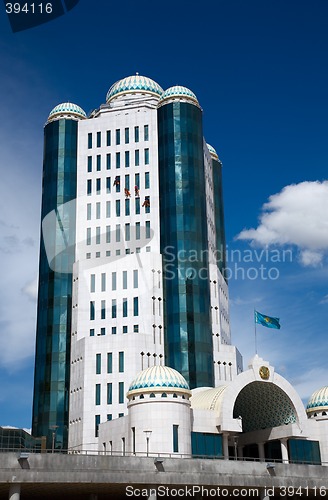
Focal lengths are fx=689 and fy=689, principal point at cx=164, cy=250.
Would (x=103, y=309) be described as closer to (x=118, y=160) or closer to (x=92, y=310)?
(x=92, y=310)

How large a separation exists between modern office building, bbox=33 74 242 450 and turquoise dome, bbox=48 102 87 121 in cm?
26

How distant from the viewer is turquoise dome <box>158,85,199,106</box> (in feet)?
435

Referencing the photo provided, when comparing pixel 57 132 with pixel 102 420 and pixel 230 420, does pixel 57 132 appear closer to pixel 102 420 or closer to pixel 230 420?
pixel 102 420

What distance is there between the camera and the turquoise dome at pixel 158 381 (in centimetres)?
8488

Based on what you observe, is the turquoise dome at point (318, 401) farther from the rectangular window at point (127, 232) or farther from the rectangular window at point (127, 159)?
the rectangular window at point (127, 159)

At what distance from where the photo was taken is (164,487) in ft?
227

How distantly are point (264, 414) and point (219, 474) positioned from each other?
28392 mm

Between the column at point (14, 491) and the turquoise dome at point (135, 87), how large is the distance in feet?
317

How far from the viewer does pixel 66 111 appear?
139 metres

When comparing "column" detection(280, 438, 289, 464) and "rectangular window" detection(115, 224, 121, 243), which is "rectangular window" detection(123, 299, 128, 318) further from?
"column" detection(280, 438, 289, 464)

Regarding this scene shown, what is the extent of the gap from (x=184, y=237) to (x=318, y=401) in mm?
39731

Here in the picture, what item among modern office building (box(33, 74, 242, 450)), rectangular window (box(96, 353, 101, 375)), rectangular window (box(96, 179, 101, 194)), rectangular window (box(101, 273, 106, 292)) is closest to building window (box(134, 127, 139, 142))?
modern office building (box(33, 74, 242, 450))

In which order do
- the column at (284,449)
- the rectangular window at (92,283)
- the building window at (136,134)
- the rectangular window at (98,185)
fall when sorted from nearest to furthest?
the column at (284,449), the rectangular window at (92,283), the rectangular window at (98,185), the building window at (136,134)

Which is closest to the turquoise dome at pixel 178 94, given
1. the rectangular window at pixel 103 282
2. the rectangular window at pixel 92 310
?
the rectangular window at pixel 103 282
